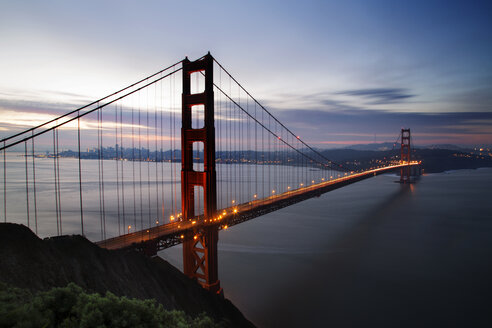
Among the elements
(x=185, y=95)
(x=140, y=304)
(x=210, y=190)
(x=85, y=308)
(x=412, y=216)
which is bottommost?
(x=412, y=216)

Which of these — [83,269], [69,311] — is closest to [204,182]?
[83,269]

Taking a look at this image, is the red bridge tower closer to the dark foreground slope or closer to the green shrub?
the dark foreground slope

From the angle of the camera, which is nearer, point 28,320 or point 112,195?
point 28,320

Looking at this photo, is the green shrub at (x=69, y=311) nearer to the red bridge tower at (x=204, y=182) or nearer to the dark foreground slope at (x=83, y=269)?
the dark foreground slope at (x=83, y=269)

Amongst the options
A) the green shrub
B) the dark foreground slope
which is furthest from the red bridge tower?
the green shrub

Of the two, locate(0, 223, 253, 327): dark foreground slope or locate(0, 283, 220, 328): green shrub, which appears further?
locate(0, 223, 253, 327): dark foreground slope

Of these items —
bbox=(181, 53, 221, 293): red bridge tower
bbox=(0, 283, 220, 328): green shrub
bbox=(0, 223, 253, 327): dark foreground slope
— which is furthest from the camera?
bbox=(181, 53, 221, 293): red bridge tower

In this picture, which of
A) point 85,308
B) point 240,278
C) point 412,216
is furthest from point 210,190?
point 412,216

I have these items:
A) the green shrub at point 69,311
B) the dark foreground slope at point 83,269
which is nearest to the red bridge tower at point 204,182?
the dark foreground slope at point 83,269

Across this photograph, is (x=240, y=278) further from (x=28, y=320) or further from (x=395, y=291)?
(x=28, y=320)
